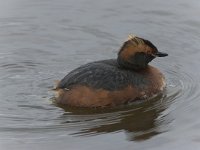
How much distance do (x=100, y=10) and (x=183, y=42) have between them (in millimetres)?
2450

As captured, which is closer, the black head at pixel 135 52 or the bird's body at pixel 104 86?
the bird's body at pixel 104 86

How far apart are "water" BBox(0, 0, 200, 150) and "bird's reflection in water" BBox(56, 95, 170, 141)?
0.5 inches

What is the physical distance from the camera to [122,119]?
29.9 ft

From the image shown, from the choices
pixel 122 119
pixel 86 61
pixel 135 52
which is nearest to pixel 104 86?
pixel 122 119

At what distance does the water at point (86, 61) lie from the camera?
8.48m

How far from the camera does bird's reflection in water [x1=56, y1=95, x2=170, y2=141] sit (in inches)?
340

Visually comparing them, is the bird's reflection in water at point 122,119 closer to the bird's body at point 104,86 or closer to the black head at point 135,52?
the bird's body at point 104,86

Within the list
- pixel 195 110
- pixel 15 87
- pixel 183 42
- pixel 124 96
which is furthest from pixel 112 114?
pixel 183 42

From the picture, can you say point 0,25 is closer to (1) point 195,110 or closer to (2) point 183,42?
(2) point 183,42

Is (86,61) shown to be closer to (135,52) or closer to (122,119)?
(135,52)

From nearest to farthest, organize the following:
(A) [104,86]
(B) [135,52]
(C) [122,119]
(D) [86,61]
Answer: (C) [122,119], (A) [104,86], (B) [135,52], (D) [86,61]

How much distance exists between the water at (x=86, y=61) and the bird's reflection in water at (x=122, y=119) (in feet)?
0.04

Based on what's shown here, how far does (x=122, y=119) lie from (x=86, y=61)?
2295 millimetres

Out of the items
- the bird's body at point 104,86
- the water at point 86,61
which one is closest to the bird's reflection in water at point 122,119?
the water at point 86,61
